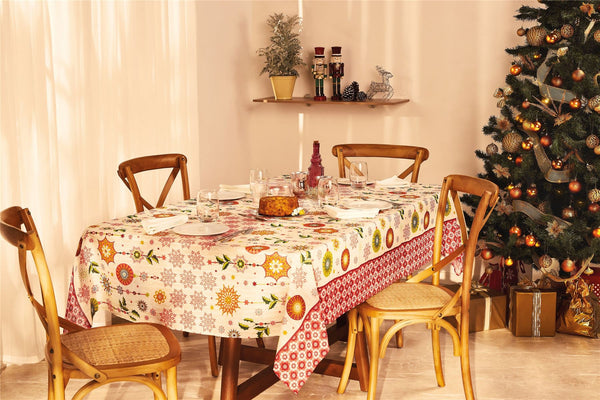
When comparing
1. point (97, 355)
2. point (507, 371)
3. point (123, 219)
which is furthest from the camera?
point (507, 371)

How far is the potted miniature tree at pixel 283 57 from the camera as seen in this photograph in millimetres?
4836

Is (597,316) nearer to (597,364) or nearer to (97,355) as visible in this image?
(597,364)

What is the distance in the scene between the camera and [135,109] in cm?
404

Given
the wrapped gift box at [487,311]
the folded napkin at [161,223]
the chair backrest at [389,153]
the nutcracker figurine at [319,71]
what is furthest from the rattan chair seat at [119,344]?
the nutcracker figurine at [319,71]

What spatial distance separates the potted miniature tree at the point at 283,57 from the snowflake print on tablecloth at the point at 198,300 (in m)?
2.76

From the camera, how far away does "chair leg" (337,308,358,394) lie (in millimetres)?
2934

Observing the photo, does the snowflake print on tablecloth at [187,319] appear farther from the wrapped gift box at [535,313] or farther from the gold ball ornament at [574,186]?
the gold ball ornament at [574,186]

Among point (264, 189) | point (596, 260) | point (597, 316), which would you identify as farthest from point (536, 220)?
point (264, 189)

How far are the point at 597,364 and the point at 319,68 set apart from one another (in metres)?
2.51

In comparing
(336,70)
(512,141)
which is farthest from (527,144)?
(336,70)

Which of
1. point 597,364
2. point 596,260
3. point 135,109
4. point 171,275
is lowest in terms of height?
point 597,364

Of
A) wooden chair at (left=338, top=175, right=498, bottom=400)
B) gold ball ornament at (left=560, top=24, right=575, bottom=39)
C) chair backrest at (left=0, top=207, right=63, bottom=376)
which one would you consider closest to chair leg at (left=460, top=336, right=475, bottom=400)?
wooden chair at (left=338, top=175, right=498, bottom=400)

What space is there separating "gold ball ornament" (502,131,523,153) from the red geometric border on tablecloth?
0.81 m

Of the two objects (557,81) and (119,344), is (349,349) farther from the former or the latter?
(557,81)
